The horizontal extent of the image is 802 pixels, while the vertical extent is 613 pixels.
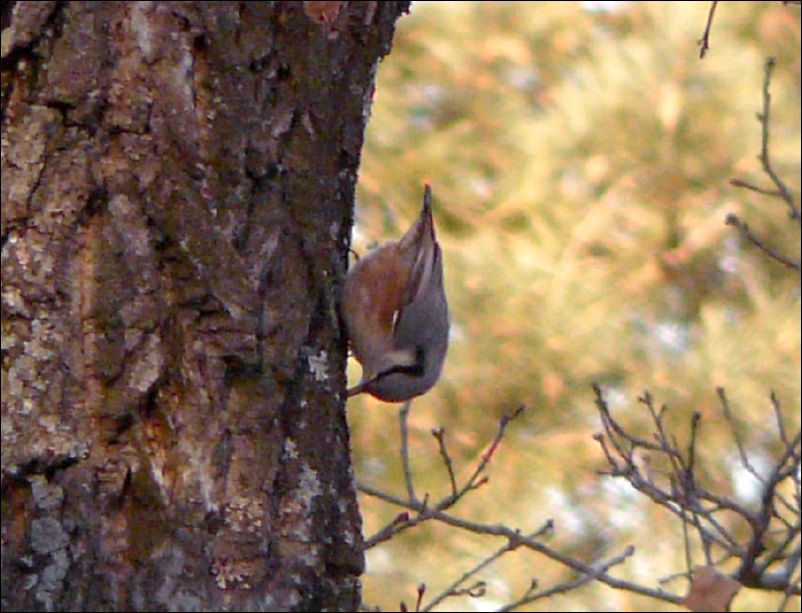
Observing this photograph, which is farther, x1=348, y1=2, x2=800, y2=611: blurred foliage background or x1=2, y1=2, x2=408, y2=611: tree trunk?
x1=348, y1=2, x2=800, y2=611: blurred foliage background

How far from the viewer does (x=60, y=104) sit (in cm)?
136

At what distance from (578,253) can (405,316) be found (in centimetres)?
288

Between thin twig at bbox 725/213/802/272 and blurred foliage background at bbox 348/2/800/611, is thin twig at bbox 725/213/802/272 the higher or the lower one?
the lower one

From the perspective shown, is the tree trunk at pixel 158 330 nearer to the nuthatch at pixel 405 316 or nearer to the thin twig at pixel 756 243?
the nuthatch at pixel 405 316

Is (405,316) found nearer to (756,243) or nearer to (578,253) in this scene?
(756,243)

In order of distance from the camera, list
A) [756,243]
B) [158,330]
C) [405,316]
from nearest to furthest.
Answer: [158,330]
[405,316]
[756,243]

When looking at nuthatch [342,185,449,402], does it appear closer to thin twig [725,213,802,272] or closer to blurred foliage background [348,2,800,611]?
thin twig [725,213,802,272]

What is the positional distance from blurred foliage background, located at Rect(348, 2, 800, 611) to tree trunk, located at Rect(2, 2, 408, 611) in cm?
217

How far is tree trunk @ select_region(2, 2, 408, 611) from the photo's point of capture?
4.27 ft

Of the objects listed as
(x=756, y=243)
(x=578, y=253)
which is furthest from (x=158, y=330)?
(x=578, y=253)

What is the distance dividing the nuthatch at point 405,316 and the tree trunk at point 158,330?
0.60 metres

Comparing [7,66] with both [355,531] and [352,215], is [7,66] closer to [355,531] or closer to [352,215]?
[352,215]

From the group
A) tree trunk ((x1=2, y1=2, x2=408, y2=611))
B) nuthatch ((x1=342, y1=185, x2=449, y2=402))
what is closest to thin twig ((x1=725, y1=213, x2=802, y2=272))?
nuthatch ((x1=342, y1=185, x2=449, y2=402))

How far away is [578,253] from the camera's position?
4.99 meters
